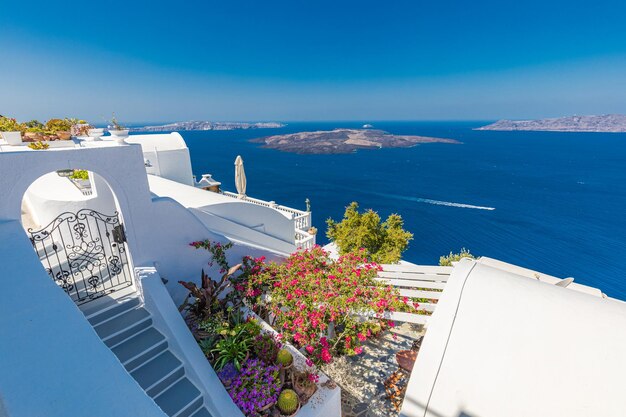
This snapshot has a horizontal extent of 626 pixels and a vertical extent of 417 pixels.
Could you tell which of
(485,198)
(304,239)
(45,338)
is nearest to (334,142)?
(485,198)

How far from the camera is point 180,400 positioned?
555 cm

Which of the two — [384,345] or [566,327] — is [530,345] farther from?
[384,345]

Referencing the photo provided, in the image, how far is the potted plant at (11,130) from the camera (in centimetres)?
693

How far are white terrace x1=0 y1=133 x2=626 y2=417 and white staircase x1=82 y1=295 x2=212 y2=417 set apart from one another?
2cm

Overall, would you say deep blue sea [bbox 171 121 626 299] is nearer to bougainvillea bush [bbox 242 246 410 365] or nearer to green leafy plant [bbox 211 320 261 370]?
bougainvillea bush [bbox 242 246 410 365]

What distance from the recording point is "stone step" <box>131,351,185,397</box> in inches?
220

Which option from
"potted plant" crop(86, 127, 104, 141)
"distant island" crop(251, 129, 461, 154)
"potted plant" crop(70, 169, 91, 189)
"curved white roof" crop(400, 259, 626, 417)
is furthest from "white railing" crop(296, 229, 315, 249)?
"distant island" crop(251, 129, 461, 154)

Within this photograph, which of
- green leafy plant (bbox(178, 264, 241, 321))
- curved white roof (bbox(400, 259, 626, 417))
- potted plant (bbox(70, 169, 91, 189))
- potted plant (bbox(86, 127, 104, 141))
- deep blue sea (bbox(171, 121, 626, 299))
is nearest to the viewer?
curved white roof (bbox(400, 259, 626, 417))

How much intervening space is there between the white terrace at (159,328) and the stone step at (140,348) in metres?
0.02

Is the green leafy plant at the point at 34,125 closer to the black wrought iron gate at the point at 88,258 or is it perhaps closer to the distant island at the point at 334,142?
the black wrought iron gate at the point at 88,258

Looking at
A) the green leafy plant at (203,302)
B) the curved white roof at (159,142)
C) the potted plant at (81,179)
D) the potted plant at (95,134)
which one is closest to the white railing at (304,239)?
the green leafy plant at (203,302)

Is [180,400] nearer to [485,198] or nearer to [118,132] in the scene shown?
[118,132]

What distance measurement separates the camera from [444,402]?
541 centimetres

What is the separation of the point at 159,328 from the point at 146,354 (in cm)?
57
